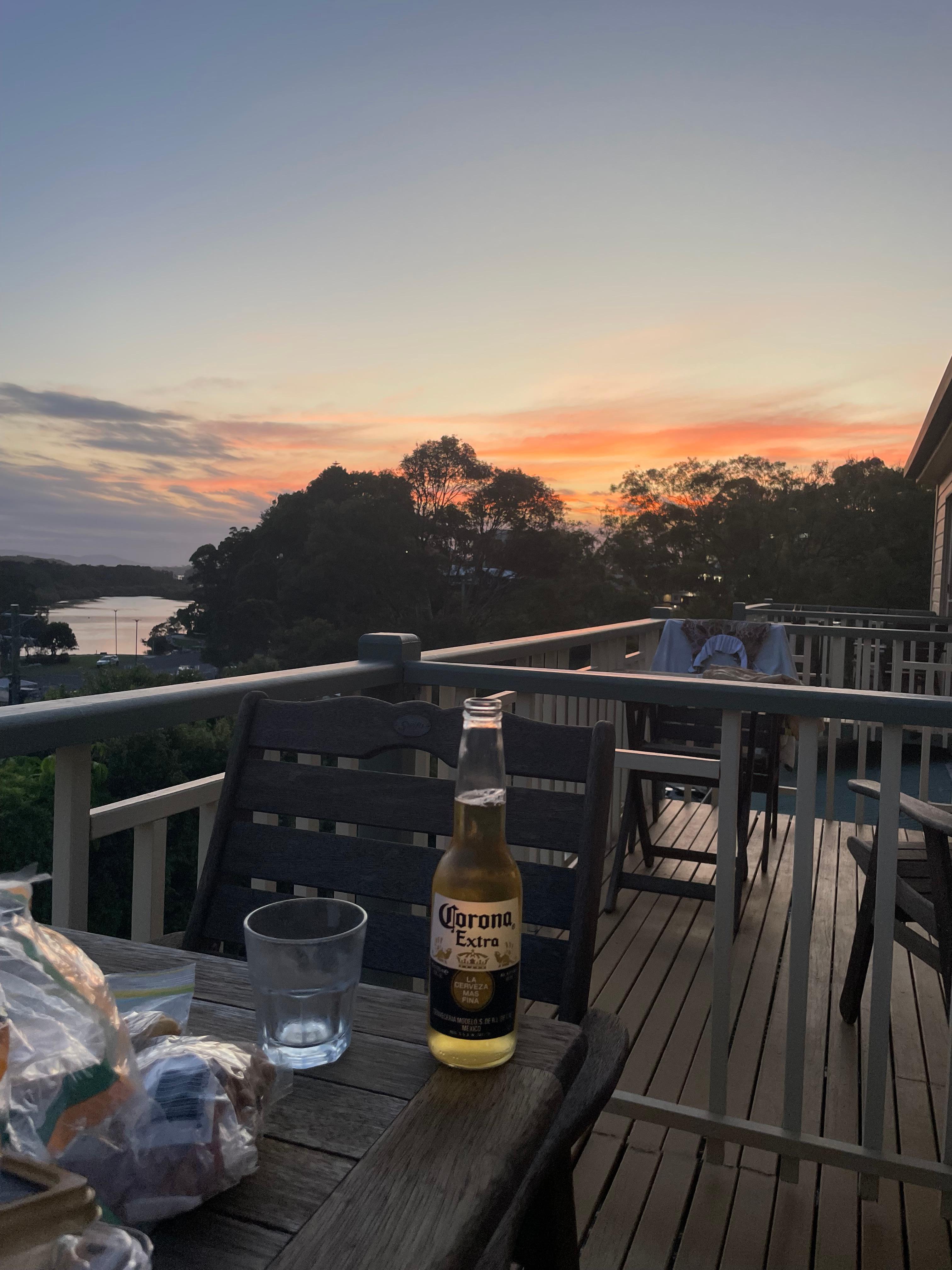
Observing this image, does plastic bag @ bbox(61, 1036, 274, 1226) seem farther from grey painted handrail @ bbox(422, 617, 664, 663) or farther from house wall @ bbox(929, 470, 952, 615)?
house wall @ bbox(929, 470, 952, 615)

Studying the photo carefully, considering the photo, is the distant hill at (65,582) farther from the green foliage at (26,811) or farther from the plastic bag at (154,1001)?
the plastic bag at (154,1001)

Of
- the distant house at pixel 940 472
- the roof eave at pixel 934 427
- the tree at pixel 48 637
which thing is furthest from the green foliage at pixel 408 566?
the roof eave at pixel 934 427

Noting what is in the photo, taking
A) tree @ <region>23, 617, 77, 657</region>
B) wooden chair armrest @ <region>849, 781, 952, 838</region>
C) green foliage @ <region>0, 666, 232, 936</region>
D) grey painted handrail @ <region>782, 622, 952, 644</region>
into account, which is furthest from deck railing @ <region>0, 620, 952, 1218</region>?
tree @ <region>23, 617, 77, 657</region>

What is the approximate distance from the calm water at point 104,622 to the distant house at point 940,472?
50.0 ft

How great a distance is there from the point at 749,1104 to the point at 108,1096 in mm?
2226

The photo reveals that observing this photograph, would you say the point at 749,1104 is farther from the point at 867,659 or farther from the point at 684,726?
the point at 867,659

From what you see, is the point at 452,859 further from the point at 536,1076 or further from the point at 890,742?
the point at 890,742

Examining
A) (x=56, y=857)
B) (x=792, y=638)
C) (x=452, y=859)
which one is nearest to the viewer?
(x=452, y=859)

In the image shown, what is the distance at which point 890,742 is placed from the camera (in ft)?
5.81

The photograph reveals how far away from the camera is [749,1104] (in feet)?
7.47

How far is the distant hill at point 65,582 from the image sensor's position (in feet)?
59.0

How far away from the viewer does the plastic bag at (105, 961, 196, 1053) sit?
647 mm

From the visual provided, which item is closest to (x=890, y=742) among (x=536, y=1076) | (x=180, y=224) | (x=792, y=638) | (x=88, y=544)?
(x=536, y=1076)

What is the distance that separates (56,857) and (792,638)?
665 centimetres
